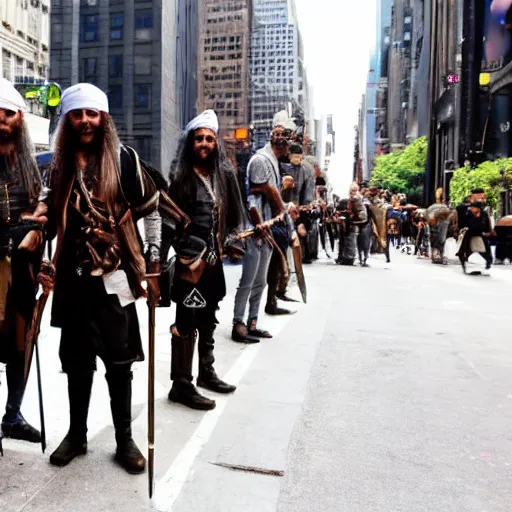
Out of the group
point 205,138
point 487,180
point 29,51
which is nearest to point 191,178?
point 205,138

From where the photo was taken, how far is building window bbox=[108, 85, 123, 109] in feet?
196

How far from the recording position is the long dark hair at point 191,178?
4.37 m

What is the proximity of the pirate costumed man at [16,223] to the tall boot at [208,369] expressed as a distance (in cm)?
144

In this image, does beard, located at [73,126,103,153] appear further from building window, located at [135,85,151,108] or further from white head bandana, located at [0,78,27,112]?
building window, located at [135,85,151,108]

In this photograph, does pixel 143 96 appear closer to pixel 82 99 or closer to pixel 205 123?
pixel 205 123

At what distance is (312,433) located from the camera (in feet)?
12.5

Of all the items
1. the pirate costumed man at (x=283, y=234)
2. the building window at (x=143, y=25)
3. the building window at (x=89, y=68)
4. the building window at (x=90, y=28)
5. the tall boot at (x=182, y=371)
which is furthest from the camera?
the building window at (x=90, y=28)

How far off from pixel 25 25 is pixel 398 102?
272 ft

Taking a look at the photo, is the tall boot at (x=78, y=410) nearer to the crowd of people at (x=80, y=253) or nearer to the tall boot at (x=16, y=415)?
the crowd of people at (x=80, y=253)

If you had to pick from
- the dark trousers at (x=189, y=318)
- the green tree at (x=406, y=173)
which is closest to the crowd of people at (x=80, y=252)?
the dark trousers at (x=189, y=318)

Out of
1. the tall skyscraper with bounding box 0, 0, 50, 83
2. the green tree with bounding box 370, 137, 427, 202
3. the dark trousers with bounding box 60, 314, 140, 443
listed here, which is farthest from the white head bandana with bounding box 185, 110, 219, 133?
the green tree with bounding box 370, 137, 427, 202

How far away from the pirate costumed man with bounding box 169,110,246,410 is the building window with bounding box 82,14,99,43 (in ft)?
206

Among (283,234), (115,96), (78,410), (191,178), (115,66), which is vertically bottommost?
(78,410)

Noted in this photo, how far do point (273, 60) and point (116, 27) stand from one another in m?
42.8
